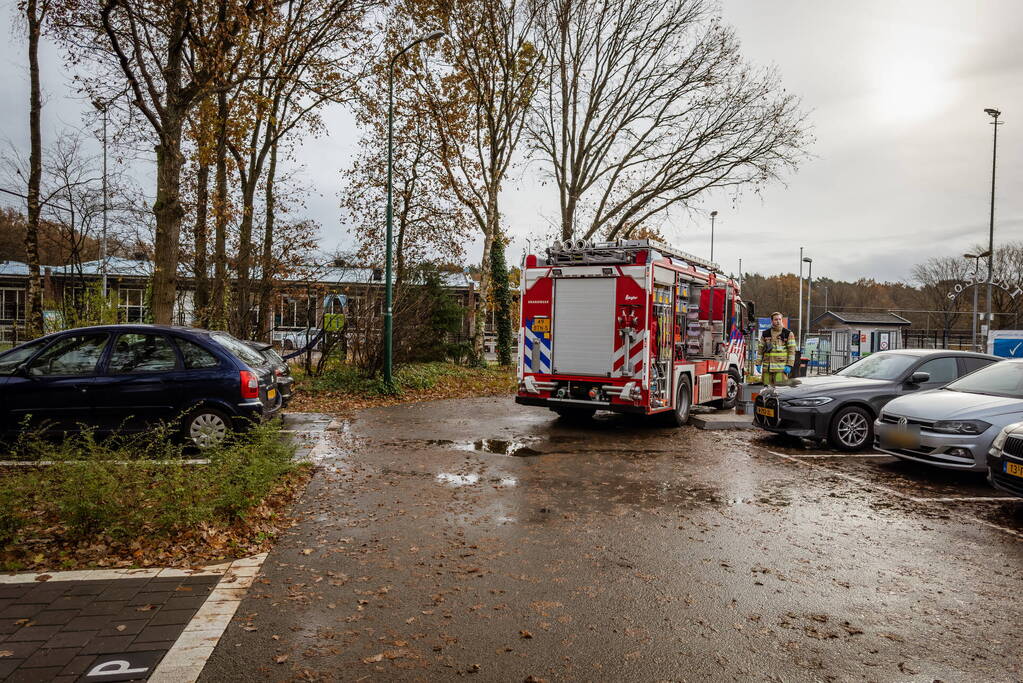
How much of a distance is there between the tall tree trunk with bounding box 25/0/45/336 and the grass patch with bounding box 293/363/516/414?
5.46 metres

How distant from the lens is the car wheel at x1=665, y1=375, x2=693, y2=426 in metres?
12.6

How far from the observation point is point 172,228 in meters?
13.0

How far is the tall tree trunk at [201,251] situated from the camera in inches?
684

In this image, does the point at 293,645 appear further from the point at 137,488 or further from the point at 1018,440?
the point at 1018,440

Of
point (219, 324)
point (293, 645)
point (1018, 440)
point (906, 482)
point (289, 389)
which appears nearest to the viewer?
point (293, 645)

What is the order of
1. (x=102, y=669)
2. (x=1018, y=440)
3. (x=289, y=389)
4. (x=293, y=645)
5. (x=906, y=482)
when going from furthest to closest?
(x=289, y=389) < (x=906, y=482) < (x=1018, y=440) < (x=293, y=645) < (x=102, y=669)

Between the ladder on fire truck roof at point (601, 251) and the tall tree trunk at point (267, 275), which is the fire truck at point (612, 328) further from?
the tall tree trunk at point (267, 275)

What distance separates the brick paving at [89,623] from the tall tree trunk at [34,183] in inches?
458

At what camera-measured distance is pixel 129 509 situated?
5.46 meters

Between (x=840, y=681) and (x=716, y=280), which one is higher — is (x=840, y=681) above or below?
below

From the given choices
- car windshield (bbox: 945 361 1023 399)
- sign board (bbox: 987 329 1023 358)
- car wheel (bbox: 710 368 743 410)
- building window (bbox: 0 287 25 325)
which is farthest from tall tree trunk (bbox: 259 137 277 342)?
building window (bbox: 0 287 25 325)

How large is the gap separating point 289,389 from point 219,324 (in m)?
6.65

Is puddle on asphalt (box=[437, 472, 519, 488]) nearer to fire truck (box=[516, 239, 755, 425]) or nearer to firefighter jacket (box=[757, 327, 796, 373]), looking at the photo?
fire truck (box=[516, 239, 755, 425])

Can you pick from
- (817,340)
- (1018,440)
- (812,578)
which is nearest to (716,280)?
(1018,440)
